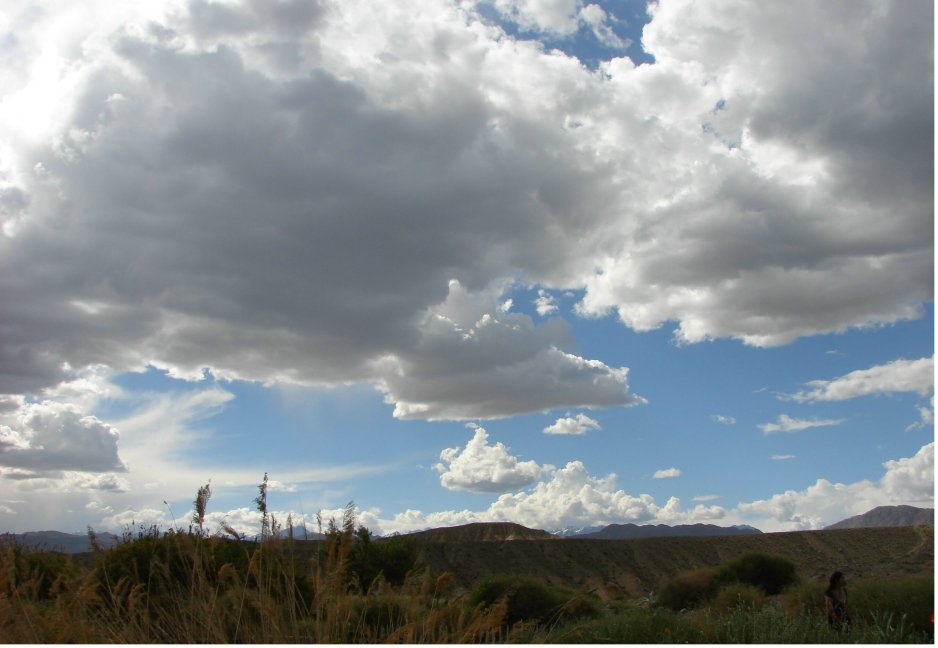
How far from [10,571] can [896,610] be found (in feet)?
66.5

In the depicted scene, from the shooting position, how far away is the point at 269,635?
6.79 metres

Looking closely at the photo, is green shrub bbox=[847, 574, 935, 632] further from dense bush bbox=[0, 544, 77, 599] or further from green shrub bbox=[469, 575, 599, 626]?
dense bush bbox=[0, 544, 77, 599]

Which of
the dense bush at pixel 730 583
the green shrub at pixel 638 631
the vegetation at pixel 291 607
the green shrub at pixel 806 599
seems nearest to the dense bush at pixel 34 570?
the vegetation at pixel 291 607

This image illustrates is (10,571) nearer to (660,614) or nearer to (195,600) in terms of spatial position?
(195,600)

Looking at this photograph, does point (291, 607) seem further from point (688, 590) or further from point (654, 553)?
point (654, 553)

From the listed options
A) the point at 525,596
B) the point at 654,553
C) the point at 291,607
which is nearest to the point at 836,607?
the point at 291,607

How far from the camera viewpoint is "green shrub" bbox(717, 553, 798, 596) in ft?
133

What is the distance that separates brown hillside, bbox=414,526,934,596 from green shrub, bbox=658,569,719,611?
31036mm

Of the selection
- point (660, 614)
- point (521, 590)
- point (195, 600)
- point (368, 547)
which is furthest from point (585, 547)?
point (195, 600)

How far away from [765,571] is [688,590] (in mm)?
8700

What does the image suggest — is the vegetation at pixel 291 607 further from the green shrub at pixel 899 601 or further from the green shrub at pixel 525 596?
the green shrub at pixel 525 596

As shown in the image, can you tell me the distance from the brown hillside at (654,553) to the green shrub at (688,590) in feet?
102

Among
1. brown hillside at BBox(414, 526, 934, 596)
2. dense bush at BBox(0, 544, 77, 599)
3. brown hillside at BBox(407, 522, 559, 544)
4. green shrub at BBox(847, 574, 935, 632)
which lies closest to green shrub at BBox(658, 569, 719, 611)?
green shrub at BBox(847, 574, 935, 632)

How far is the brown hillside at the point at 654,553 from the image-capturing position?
235 feet
